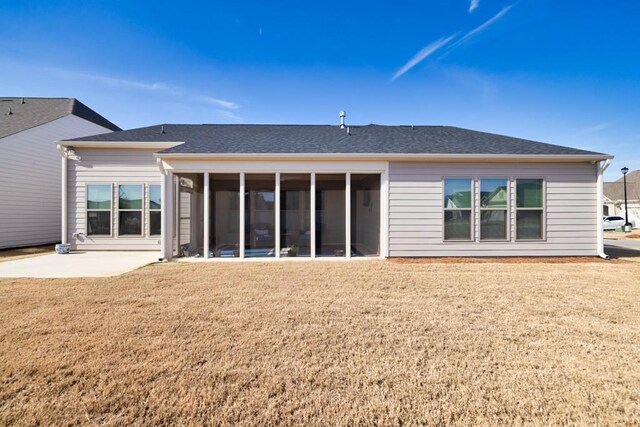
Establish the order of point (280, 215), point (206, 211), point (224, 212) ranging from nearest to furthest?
point (206, 211), point (280, 215), point (224, 212)

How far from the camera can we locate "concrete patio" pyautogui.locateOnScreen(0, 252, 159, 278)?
5930 millimetres

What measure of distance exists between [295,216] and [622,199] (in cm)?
3579

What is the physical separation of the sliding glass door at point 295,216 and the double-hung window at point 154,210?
14.0 ft

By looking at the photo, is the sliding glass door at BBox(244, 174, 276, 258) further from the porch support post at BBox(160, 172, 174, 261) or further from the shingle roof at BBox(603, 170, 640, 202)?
the shingle roof at BBox(603, 170, 640, 202)

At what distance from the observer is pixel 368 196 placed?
864 centimetres

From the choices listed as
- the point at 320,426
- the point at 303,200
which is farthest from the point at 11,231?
the point at 320,426

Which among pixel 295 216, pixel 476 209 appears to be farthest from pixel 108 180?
pixel 476 209

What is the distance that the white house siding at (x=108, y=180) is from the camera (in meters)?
8.95

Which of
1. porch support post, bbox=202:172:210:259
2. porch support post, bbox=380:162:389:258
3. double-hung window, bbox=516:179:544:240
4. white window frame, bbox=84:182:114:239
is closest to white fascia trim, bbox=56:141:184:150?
white window frame, bbox=84:182:114:239

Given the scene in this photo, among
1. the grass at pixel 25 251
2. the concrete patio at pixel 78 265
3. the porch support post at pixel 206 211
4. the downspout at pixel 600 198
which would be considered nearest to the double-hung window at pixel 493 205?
the downspout at pixel 600 198

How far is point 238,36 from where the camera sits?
10.9 metres

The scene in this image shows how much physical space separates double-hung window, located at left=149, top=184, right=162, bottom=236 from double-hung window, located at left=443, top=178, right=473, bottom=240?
887cm

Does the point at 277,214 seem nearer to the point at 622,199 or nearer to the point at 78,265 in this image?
the point at 78,265

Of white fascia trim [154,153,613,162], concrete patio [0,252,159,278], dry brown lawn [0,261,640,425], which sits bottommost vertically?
dry brown lawn [0,261,640,425]
